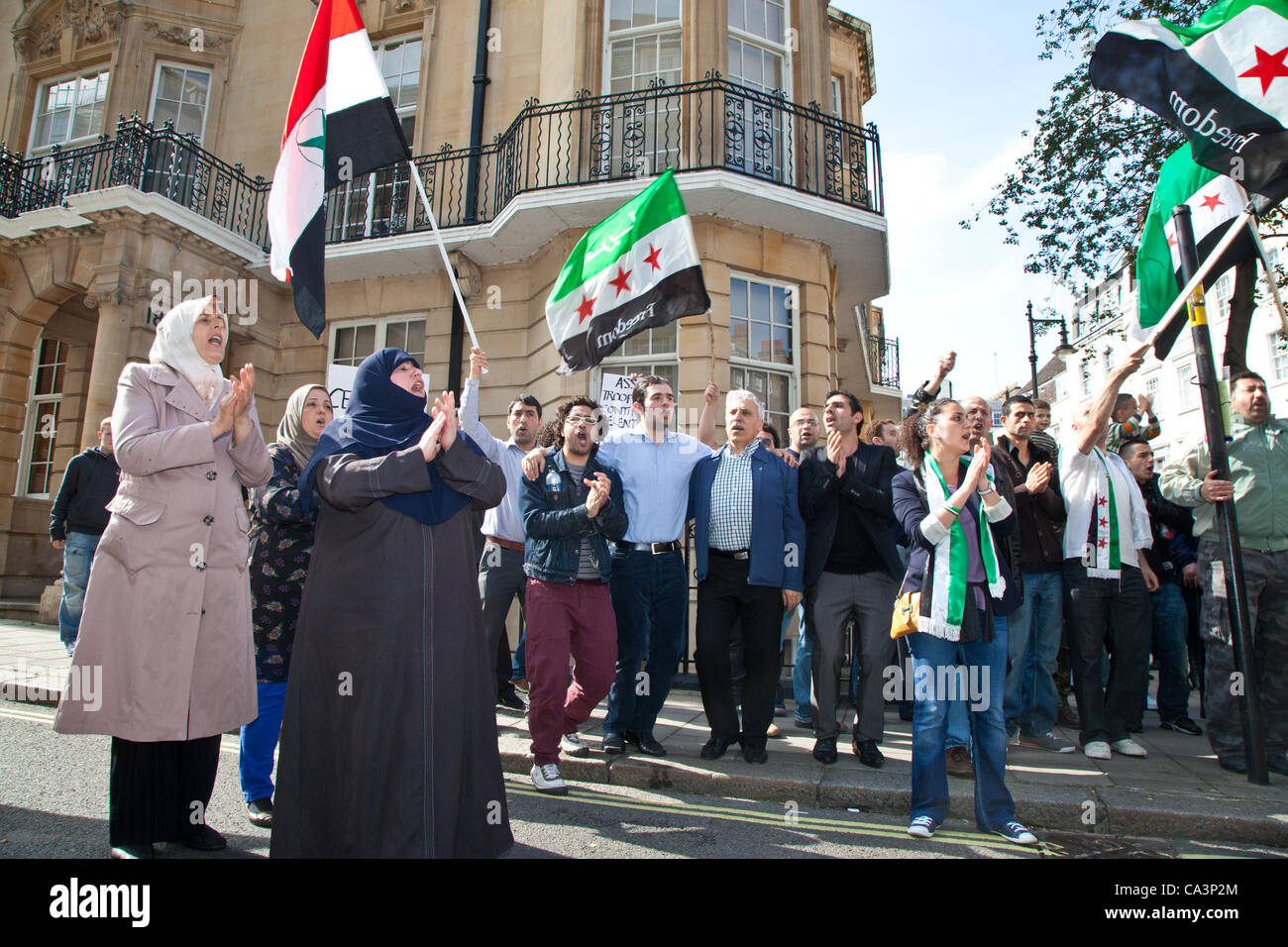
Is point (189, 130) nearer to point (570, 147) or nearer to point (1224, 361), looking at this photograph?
point (570, 147)

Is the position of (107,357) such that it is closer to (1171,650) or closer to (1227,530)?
(1227,530)

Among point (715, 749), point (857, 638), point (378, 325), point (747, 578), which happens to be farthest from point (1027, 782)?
point (378, 325)

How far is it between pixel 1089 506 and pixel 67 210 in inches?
585

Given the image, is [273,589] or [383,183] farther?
[383,183]

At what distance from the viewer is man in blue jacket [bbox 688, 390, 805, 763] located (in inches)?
191

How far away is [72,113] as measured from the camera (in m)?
14.8

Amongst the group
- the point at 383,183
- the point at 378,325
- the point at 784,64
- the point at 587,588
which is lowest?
the point at 587,588

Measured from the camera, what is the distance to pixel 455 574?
9.68 ft

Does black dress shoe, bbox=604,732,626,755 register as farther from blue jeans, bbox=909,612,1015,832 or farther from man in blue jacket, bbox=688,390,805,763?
blue jeans, bbox=909,612,1015,832

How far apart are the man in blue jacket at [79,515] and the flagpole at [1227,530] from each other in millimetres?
9522

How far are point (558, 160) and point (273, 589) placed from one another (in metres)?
8.29

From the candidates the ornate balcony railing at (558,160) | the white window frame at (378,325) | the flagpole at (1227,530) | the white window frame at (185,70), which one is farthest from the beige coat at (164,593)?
the white window frame at (185,70)

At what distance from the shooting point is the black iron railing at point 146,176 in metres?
12.1
